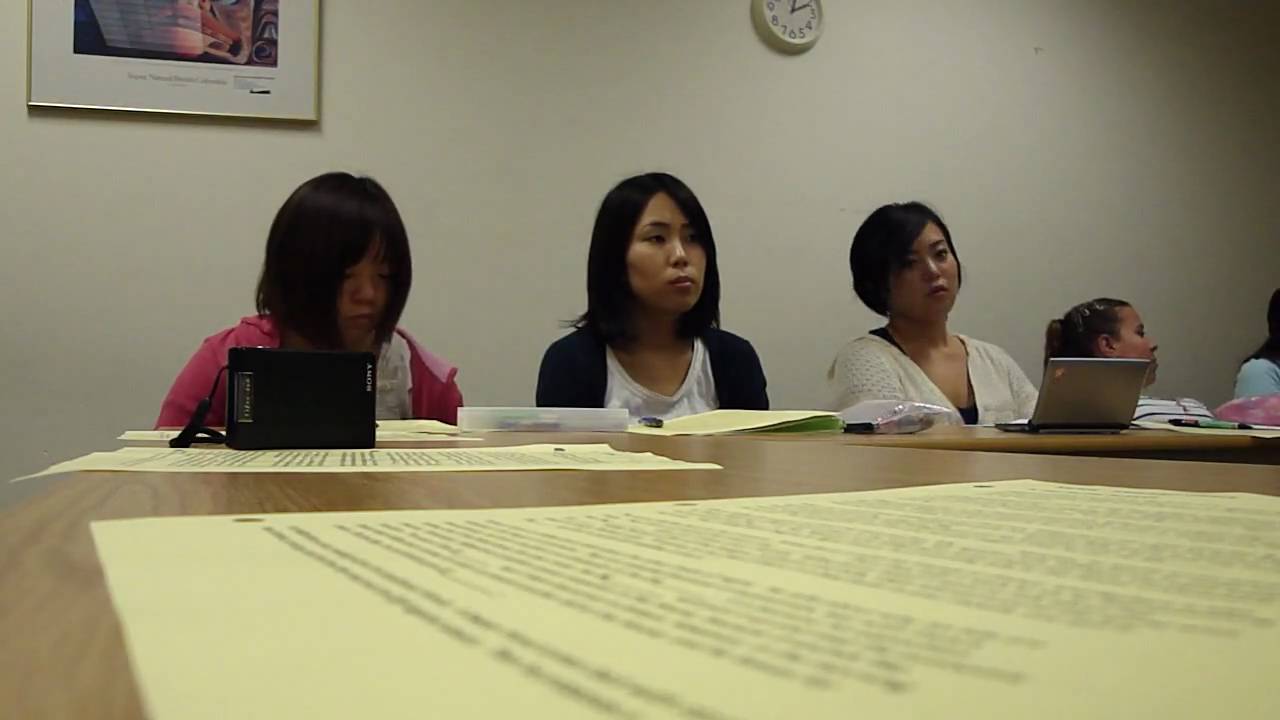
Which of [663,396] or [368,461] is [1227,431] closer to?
[663,396]

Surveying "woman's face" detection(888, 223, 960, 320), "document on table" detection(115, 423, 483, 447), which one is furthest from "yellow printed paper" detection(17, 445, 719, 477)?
"woman's face" detection(888, 223, 960, 320)

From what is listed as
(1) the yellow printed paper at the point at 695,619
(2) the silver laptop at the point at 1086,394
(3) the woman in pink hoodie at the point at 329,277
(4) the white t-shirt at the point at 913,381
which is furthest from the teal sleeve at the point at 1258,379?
(1) the yellow printed paper at the point at 695,619

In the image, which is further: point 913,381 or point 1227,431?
point 913,381

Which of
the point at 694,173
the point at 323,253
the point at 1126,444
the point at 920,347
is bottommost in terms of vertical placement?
the point at 1126,444

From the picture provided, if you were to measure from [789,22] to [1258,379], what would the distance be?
1.60 m

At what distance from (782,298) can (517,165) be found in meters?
0.80

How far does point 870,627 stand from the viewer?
16cm

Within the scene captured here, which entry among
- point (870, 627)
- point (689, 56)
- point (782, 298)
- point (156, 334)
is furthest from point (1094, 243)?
point (870, 627)

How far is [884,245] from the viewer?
6.93 feet

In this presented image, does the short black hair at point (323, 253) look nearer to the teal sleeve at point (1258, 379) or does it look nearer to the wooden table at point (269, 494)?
the wooden table at point (269, 494)

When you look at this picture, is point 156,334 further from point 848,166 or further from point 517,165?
point 848,166

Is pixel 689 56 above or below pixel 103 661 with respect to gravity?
above

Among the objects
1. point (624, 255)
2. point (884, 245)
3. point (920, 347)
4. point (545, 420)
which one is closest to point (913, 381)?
point (920, 347)

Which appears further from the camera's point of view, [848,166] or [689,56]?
[848,166]
